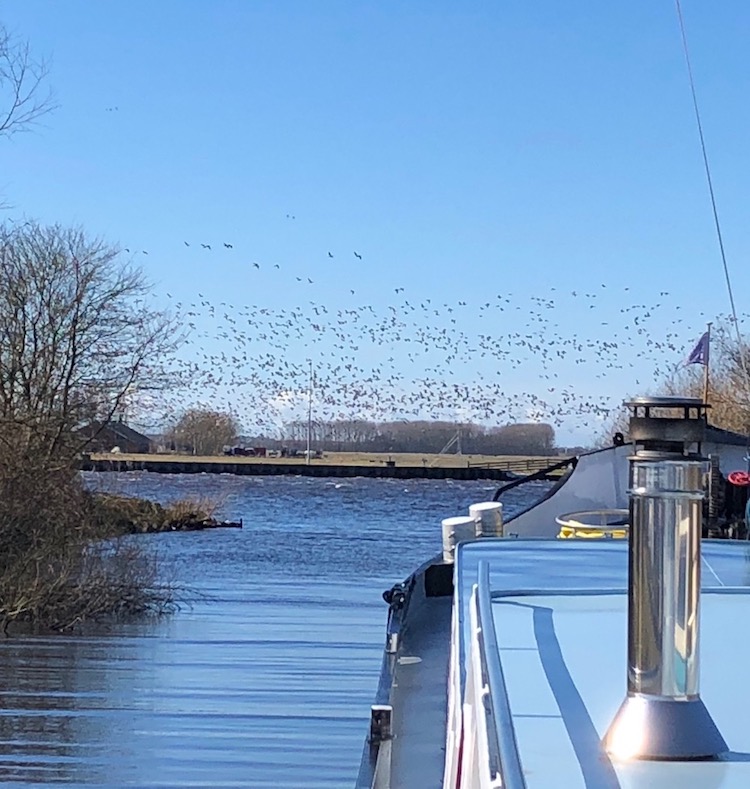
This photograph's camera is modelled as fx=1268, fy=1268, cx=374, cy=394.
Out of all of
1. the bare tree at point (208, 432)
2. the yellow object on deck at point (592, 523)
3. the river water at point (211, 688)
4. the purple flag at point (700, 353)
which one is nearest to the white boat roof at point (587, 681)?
the yellow object on deck at point (592, 523)

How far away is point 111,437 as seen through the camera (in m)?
32.1

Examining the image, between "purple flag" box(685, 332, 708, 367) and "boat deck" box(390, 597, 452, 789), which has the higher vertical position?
"purple flag" box(685, 332, 708, 367)

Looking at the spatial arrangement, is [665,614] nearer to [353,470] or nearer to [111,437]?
[111,437]

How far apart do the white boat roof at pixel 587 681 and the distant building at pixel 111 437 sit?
85.2 ft

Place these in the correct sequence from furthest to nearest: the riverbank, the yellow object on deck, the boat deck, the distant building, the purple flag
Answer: the riverbank < the distant building < the purple flag < the yellow object on deck < the boat deck

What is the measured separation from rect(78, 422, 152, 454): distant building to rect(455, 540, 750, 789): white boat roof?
85.2 feet

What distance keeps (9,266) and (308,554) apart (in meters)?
12.5

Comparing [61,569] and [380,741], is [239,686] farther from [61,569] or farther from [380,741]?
[380,741]

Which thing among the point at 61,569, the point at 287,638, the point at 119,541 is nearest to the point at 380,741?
the point at 287,638

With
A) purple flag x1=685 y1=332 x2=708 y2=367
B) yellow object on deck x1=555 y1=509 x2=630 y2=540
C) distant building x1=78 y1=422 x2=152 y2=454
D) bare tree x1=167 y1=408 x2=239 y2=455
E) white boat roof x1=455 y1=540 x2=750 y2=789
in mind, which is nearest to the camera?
white boat roof x1=455 y1=540 x2=750 y2=789

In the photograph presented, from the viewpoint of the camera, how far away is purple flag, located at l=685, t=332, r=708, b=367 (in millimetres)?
18125

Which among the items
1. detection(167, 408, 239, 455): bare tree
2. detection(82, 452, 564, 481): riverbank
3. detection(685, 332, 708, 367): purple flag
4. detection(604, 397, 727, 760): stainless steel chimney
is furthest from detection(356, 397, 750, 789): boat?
detection(82, 452, 564, 481): riverbank

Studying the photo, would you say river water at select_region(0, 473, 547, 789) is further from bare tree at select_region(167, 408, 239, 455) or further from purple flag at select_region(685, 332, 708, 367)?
bare tree at select_region(167, 408, 239, 455)

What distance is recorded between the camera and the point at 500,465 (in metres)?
126
